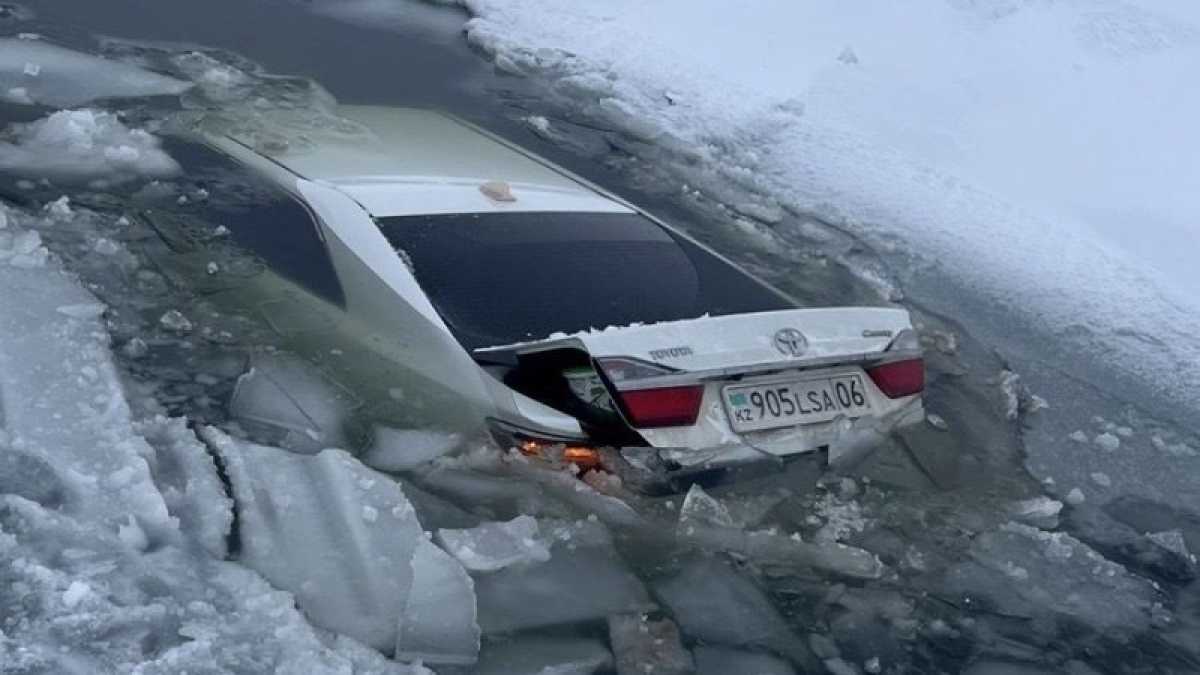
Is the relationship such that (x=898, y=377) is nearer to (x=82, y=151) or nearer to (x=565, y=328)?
(x=565, y=328)

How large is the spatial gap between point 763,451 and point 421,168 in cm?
205

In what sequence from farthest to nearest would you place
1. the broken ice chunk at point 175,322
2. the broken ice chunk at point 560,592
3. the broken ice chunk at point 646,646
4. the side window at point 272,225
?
1. the broken ice chunk at point 175,322
2. the side window at point 272,225
3. the broken ice chunk at point 560,592
4. the broken ice chunk at point 646,646

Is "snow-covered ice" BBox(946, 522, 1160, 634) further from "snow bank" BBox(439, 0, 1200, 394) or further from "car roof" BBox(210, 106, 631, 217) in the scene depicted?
"snow bank" BBox(439, 0, 1200, 394)

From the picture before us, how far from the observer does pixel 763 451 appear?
4938mm

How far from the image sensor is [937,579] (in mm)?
5215

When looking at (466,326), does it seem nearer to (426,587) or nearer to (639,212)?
(426,587)

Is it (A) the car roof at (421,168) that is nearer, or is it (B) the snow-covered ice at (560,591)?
(B) the snow-covered ice at (560,591)

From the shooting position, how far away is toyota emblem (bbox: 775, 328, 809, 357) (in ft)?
16.1

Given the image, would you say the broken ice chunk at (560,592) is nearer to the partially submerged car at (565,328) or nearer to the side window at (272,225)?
the partially submerged car at (565,328)

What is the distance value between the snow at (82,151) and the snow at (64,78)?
22.3 inches

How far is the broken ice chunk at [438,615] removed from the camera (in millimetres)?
4293

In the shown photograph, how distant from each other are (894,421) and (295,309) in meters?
2.37

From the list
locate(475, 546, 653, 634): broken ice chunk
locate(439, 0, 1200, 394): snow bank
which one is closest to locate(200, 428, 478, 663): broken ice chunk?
locate(475, 546, 653, 634): broken ice chunk

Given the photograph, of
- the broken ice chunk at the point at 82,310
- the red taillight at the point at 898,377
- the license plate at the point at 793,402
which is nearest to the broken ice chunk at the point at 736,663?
the license plate at the point at 793,402
